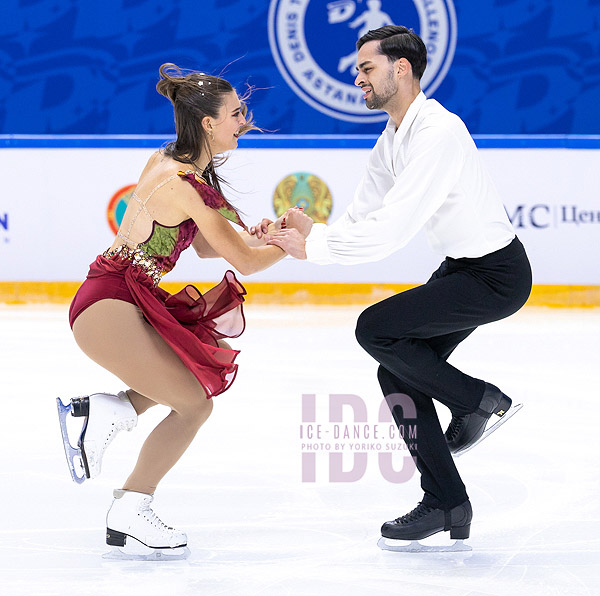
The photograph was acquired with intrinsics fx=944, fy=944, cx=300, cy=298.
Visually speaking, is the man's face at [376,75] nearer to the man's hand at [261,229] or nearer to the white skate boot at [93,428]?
the man's hand at [261,229]

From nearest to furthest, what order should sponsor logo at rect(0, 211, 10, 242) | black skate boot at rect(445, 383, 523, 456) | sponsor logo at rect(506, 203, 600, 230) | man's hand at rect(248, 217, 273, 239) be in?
black skate boot at rect(445, 383, 523, 456) → man's hand at rect(248, 217, 273, 239) → sponsor logo at rect(506, 203, 600, 230) → sponsor logo at rect(0, 211, 10, 242)

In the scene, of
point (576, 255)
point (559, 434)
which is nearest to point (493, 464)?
point (559, 434)

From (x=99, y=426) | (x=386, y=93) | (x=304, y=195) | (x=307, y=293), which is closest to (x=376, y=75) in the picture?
(x=386, y=93)

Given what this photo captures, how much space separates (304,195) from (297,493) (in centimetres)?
384

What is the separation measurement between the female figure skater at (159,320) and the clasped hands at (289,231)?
0.31 ft

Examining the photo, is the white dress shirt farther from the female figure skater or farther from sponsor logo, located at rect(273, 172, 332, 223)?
sponsor logo, located at rect(273, 172, 332, 223)

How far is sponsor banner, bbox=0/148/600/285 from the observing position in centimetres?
643

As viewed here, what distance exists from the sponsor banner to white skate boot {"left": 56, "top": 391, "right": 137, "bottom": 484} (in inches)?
161

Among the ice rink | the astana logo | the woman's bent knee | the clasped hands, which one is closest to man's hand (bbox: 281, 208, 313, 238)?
the clasped hands

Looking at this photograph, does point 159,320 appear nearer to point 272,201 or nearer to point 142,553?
point 142,553

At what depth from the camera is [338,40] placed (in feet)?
25.8

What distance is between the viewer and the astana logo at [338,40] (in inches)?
308

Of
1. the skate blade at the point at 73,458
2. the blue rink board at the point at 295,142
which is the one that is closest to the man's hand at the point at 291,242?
the skate blade at the point at 73,458

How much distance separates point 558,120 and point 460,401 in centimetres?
587
